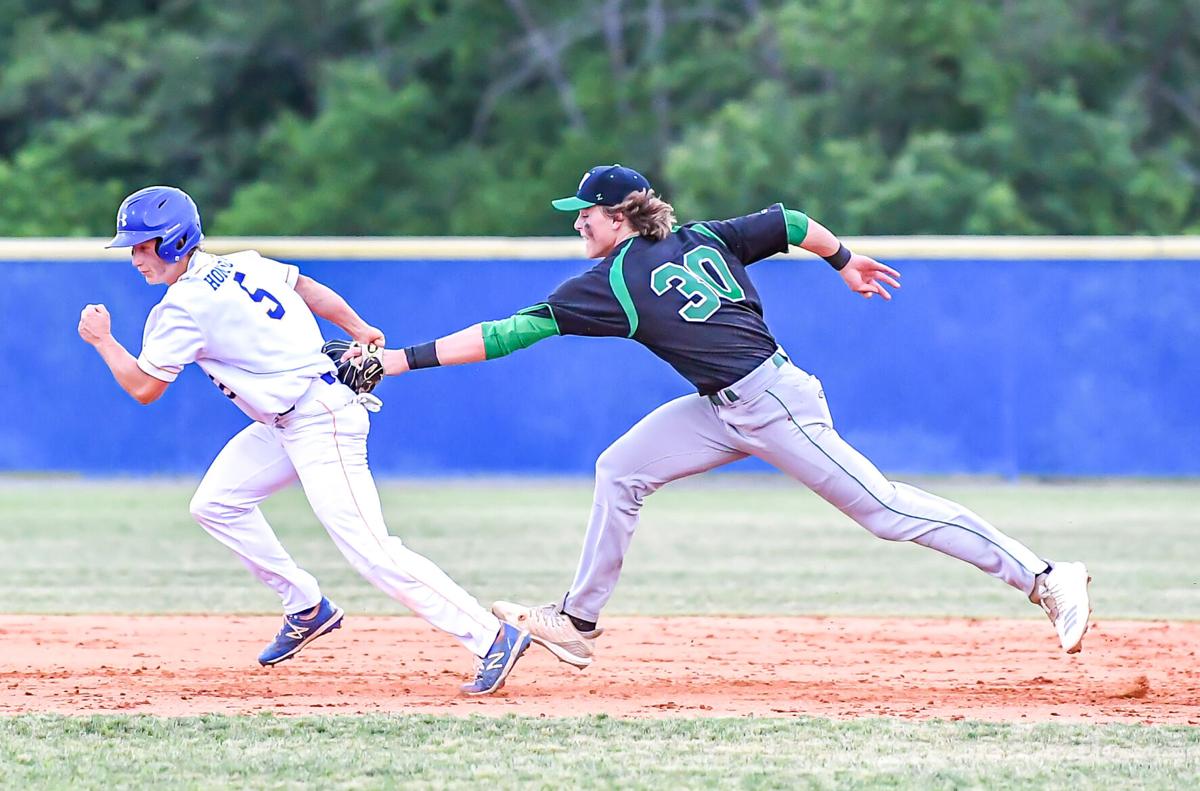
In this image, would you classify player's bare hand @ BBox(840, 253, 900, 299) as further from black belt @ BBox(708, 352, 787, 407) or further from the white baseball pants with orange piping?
the white baseball pants with orange piping

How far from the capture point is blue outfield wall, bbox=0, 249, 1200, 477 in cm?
1483

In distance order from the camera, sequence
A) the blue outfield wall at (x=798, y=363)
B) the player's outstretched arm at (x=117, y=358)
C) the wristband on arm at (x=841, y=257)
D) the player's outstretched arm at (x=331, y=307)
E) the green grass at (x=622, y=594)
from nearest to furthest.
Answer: the green grass at (x=622, y=594)
the player's outstretched arm at (x=117, y=358)
the player's outstretched arm at (x=331, y=307)
the wristband on arm at (x=841, y=257)
the blue outfield wall at (x=798, y=363)

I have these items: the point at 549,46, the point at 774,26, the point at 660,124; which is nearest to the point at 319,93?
the point at 549,46

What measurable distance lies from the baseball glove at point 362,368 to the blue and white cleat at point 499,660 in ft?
2.92

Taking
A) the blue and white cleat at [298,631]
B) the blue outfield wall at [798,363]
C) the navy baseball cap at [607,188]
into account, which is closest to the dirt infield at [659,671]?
the blue and white cleat at [298,631]

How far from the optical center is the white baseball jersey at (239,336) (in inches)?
217

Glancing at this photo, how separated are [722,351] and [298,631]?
184 cm

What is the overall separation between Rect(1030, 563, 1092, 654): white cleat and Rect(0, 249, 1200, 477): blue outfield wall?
29.8 feet

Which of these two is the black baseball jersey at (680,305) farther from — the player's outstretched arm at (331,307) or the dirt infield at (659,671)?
the dirt infield at (659,671)

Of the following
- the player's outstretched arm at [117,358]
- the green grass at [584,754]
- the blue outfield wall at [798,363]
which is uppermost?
the blue outfield wall at [798,363]

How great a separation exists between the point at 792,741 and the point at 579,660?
124 cm

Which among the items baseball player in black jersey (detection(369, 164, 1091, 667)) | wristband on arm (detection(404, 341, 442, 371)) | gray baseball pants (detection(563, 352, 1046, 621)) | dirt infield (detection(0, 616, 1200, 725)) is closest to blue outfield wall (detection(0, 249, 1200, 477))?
dirt infield (detection(0, 616, 1200, 725))

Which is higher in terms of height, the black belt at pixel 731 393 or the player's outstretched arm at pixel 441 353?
the black belt at pixel 731 393

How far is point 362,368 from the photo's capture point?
5703 millimetres
